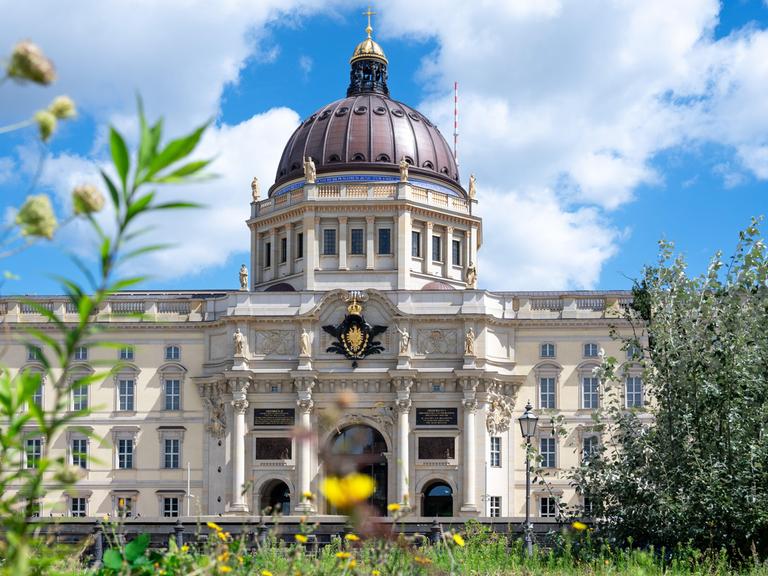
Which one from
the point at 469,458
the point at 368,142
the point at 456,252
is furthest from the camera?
the point at 368,142

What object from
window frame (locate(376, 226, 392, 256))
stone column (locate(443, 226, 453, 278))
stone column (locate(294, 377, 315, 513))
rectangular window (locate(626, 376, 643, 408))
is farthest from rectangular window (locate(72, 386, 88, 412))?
rectangular window (locate(626, 376, 643, 408))

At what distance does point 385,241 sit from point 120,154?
2749 inches

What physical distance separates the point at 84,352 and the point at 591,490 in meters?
53.1

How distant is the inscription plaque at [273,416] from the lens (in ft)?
226

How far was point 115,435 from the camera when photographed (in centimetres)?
7056

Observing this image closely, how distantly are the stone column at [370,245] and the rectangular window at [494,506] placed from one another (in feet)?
55.2

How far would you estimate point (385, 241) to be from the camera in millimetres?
75562

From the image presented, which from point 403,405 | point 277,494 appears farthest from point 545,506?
point 277,494

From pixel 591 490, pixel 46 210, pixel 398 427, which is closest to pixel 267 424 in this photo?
pixel 398 427

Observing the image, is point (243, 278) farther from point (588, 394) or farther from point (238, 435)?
point (588, 394)

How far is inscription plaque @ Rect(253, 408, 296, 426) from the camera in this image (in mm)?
68875

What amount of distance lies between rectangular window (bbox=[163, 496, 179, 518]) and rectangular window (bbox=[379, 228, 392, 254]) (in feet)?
66.8

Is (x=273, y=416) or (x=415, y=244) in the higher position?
(x=415, y=244)

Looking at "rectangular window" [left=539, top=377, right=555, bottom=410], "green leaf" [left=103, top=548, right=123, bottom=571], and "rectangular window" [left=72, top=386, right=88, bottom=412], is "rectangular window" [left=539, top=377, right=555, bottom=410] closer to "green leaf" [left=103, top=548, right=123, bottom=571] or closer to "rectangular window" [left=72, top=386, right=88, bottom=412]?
"rectangular window" [left=72, top=386, right=88, bottom=412]
